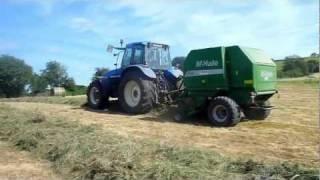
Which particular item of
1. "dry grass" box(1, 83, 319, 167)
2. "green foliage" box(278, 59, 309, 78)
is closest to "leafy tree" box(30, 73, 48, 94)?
"green foliage" box(278, 59, 309, 78)

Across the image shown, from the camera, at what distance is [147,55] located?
15.8 metres

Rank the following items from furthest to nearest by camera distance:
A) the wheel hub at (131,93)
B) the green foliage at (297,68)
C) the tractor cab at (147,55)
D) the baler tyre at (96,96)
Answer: the green foliage at (297,68) < the baler tyre at (96,96) < the tractor cab at (147,55) < the wheel hub at (131,93)

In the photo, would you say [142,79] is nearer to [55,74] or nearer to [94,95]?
[94,95]

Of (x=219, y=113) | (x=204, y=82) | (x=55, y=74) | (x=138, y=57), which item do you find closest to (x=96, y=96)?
(x=138, y=57)

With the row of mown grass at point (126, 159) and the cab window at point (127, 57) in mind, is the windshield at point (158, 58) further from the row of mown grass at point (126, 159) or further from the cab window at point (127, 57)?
the row of mown grass at point (126, 159)

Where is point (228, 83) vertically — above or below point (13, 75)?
below

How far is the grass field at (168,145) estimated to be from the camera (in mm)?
6949

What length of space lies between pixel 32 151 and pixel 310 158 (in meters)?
5.14

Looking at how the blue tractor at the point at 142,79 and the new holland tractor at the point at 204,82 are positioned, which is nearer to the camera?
the new holland tractor at the point at 204,82

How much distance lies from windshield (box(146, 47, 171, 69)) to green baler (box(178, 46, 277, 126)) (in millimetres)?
2340

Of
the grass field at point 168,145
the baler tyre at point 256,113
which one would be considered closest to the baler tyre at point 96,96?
the grass field at point 168,145

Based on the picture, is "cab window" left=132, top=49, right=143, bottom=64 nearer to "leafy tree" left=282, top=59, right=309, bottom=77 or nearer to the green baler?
the green baler

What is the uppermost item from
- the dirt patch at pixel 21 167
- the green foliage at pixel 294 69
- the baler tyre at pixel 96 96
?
the green foliage at pixel 294 69

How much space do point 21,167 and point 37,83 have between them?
74.2 metres
